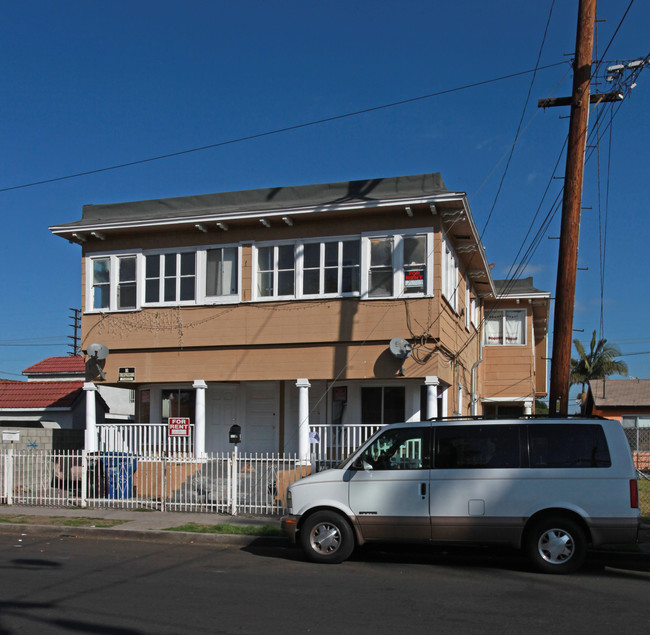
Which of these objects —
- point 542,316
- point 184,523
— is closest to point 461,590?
point 184,523

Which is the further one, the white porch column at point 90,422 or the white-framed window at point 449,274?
the white porch column at point 90,422

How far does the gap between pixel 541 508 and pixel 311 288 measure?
881 centimetres

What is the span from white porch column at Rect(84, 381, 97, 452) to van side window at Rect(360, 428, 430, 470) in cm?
949

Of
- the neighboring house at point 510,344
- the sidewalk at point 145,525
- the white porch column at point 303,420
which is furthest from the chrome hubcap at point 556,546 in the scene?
the neighboring house at point 510,344

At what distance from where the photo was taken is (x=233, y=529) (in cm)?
1259

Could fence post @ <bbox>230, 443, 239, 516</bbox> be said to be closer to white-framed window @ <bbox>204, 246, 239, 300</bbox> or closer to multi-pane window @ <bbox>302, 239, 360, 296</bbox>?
multi-pane window @ <bbox>302, 239, 360, 296</bbox>

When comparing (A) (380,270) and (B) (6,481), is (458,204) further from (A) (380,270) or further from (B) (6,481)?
(B) (6,481)

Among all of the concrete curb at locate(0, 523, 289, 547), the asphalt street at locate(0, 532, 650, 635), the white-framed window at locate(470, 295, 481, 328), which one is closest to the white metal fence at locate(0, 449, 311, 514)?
the concrete curb at locate(0, 523, 289, 547)

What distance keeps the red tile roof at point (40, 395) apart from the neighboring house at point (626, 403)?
2154 cm

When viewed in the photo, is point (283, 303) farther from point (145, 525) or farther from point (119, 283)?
point (145, 525)

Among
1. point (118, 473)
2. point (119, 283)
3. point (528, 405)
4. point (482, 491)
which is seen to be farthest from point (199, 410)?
point (528, 405)

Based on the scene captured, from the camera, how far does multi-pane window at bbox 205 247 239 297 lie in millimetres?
17766

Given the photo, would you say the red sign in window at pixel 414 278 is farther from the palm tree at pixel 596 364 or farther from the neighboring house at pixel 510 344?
the palm tree at pixel 596 364

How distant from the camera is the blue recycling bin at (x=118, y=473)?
625 inches
